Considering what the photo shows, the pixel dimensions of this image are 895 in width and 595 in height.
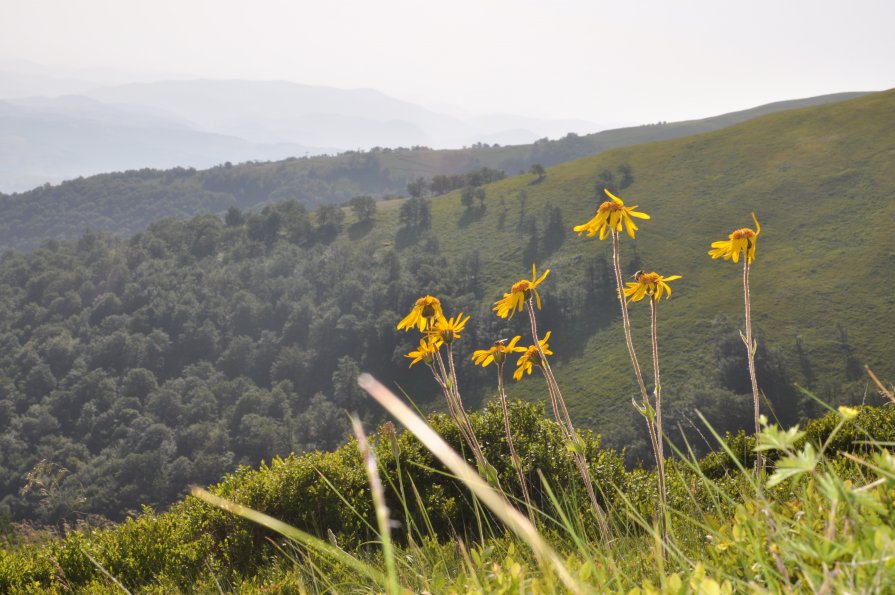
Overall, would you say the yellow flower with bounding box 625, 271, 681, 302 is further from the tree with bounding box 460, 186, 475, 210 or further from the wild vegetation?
the tree with bounding box 460, 186, 475, 210

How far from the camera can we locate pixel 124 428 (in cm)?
7838

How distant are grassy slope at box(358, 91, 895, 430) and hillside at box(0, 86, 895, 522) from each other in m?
0.27

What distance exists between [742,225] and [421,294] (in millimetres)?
41175

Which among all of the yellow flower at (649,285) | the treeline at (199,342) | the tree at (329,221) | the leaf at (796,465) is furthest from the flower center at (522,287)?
the tree at (329,221)

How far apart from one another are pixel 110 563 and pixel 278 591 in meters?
3.30

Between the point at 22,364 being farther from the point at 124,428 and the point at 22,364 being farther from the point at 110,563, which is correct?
the point at 110,563

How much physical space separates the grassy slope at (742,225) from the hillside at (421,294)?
0.27 metres

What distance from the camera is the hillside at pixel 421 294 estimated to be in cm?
6412

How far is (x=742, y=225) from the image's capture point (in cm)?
7800

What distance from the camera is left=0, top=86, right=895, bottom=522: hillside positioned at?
6412cm

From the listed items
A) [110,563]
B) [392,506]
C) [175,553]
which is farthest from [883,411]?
[110,563]

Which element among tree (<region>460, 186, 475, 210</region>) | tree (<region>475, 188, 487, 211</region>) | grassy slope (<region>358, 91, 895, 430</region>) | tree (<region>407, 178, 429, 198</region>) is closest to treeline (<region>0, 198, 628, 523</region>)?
tree (<region>460, 186, 475, 210</region>)

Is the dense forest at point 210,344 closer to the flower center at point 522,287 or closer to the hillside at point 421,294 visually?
the hillside at point 421,294

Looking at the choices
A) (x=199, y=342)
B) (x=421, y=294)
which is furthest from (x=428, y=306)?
(x=199, y=342)
